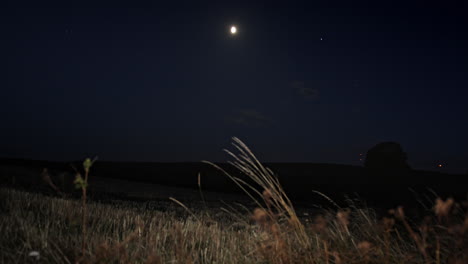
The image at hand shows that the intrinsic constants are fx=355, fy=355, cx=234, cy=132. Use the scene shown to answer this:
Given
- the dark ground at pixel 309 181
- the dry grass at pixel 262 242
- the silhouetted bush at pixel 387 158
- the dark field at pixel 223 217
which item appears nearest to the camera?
the dry grass at pixel 262 242

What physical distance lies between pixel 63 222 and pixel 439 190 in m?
28.1

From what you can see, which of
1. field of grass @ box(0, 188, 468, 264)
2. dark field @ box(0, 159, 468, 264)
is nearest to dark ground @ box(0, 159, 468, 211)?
dark field @ box(0, 159, 468, 264)

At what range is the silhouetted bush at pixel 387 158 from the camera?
126 feet

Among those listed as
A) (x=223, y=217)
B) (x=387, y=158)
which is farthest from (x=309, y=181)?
(x=223, y=217)

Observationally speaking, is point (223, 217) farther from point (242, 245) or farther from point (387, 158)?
point (387, 158)

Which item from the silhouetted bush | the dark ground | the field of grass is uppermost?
the silhouetted bush

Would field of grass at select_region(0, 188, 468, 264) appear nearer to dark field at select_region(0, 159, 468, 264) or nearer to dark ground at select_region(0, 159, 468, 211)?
dark field at select_region(0, 159, 468, 264)

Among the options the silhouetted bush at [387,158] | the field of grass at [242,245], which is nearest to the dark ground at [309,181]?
the silhouetted bush at [387,158]

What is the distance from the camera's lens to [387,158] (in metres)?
38.7

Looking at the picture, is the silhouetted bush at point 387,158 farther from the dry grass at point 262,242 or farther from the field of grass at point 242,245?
the field of grass at point 242,245

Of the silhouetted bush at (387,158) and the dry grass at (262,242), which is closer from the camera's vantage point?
the dry grass at (262,242)

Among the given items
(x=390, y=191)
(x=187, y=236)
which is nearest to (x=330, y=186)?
(x=390, y=191)

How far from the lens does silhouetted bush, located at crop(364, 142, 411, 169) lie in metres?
38.5

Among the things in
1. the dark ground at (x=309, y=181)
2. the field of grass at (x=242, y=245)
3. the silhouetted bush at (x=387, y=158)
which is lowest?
the field of grass at (x=242, y=245)
